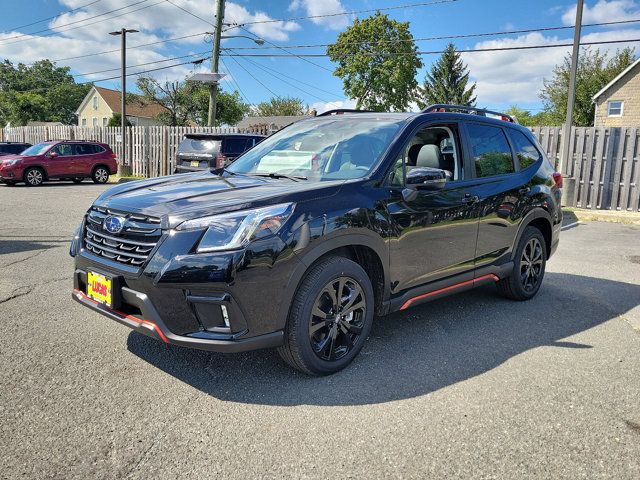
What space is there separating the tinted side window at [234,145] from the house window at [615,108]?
3006cm

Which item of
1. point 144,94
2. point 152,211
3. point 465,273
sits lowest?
point 465,273

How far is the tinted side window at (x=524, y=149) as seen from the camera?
514 centimetres

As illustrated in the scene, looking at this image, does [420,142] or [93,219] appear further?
[420,142]

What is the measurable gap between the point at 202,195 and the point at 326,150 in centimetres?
117

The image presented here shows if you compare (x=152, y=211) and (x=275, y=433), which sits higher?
(x=152, y=211)

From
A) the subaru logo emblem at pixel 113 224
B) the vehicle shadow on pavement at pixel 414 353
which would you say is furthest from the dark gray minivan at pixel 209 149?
the subaru logo emblem at pixel 113 224

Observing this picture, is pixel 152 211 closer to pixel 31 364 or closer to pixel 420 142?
pixel 31 364

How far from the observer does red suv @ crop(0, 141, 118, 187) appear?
683 inches

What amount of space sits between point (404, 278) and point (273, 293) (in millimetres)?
1239

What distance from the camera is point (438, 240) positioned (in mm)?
3996

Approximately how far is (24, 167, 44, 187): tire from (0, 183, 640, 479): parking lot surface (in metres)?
14.7

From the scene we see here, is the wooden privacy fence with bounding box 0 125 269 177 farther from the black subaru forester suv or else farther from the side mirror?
the side mirror

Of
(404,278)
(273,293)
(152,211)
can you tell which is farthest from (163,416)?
(404,278)

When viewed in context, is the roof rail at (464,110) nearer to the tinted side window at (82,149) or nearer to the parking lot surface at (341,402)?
the parking lot surface at (341,402)
